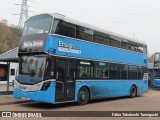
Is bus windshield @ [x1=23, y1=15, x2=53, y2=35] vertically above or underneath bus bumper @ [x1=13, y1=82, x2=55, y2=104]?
above

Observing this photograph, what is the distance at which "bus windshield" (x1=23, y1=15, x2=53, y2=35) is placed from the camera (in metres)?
14.0

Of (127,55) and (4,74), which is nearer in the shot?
(4,74)

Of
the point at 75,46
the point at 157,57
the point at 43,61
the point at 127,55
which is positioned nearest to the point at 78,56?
the point at 75,46

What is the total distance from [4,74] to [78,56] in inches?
192

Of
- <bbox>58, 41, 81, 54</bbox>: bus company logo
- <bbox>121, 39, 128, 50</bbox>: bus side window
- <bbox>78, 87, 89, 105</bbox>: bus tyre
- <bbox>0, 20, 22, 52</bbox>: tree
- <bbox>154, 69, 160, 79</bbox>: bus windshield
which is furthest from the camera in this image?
<bbox>0, 20, 22, 52</bbox>: tree

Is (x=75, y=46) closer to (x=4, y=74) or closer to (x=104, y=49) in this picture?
(x=104, y=49)

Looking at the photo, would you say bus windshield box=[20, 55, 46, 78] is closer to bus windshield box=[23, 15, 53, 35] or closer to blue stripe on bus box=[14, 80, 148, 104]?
blue stripe on bus box=[14, 80, 148, 104]

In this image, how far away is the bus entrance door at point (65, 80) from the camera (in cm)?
1383

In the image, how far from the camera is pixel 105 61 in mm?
17688

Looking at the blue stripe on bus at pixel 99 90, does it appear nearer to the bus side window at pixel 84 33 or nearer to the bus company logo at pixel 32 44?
the bus company logo at pixel 32 44

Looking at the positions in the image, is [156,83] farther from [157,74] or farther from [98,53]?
[98,53]

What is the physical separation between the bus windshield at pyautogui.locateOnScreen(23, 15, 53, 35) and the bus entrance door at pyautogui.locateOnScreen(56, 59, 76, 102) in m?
1.64

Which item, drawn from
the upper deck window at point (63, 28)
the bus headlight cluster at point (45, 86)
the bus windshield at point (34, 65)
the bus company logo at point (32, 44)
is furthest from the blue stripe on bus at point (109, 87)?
the bus company logo at point (32, 44)

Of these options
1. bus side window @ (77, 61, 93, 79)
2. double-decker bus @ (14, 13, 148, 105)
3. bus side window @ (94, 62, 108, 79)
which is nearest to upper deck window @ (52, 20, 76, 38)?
double-decker bus @ (14, 13, 148, 105)
